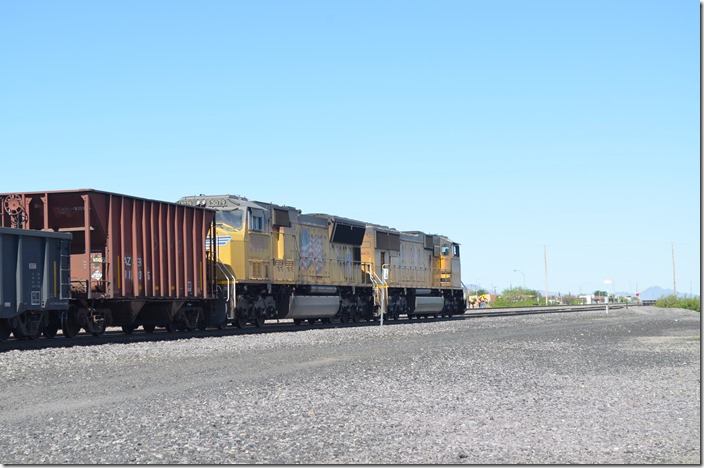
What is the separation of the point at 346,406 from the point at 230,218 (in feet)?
57.6

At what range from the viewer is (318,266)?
105 ft

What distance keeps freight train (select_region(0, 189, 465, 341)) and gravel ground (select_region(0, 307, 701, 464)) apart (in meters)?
2.56

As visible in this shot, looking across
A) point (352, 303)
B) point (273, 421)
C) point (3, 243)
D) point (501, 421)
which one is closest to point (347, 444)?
→ point (273, 421)

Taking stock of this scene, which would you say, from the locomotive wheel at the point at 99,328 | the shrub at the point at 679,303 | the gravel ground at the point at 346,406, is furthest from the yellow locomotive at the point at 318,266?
the shrub at the point at 679,303

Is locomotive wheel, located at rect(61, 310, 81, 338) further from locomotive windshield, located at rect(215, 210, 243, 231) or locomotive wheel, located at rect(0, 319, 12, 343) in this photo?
locomotive windshield, located at rect(215, 210, 243, 231)

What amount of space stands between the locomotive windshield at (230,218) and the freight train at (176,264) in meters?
0.03

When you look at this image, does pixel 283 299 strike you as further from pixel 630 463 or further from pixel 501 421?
pixel 630 463

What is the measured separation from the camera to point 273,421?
9203mm

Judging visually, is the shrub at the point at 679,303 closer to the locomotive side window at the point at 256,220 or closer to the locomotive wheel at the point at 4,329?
the locomotive side window at the point at 256,220

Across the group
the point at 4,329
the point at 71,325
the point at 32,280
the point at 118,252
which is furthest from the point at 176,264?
the point at 4,329

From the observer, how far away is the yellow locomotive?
27.1 meters

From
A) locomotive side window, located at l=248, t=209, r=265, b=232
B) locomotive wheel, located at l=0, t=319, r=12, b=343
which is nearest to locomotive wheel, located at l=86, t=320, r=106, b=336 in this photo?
locomotive wheel, located at l=0, t=319, r=12, b=343

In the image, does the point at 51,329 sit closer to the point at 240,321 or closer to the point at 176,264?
the point at 176,264

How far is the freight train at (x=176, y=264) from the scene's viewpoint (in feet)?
65.5
